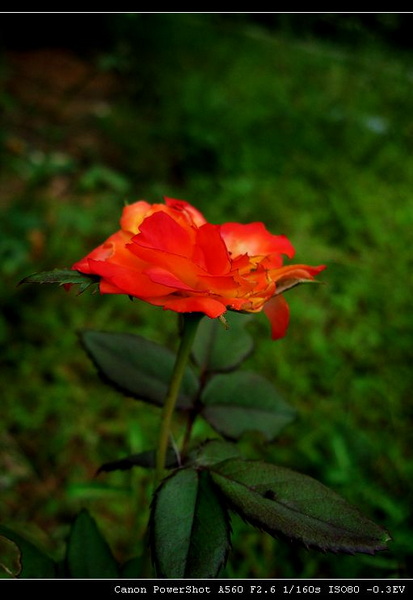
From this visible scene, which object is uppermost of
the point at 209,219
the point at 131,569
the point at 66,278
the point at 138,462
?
the point at 66,278

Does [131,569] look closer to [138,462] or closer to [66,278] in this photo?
[138,462]

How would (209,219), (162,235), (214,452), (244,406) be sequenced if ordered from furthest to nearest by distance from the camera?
(209,219), (244,406), (214,452), (162,235)

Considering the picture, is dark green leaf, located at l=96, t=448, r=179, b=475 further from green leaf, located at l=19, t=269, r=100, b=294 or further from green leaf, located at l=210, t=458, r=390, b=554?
green leaf, located at l=19, t=269, r=100, b=294

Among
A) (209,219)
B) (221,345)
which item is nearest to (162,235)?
(221,345)

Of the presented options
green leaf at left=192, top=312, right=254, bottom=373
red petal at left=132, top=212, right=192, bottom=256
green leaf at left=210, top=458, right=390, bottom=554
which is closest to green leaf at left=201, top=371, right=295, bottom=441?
green leaf at left=192, top=312, right=254, bottom=373

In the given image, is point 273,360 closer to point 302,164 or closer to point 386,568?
point 386,568

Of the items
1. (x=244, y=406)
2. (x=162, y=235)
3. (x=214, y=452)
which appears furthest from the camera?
(x=244, y=406)

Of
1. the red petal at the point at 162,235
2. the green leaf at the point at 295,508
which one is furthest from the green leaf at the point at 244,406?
the red petal at the point at 162,235
